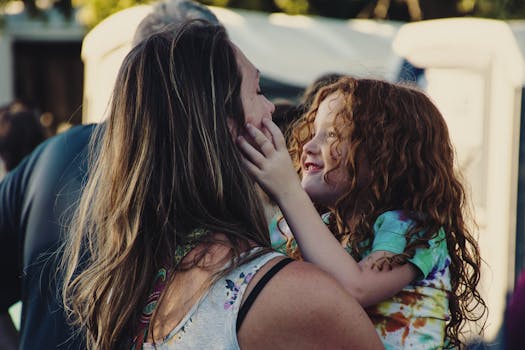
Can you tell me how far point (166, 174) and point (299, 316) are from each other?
398mm

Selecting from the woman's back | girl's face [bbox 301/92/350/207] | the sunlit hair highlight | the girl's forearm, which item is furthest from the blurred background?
the woman's back

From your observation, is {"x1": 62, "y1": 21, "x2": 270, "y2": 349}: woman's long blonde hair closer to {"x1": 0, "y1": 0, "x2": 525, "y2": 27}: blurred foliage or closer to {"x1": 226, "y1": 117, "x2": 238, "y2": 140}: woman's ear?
{"x1": 226, "y1": 117, "x2": 238, "y2": 140}: woman's ear

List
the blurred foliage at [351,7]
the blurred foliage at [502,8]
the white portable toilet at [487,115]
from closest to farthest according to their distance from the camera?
the white portable toilet at [487,115] < the blurred foliage at [502,8] < the blurred foliage at [351,7]

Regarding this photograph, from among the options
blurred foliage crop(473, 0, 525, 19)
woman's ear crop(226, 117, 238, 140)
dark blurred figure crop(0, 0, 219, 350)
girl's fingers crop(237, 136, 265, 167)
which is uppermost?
woman's ear crop(226, 117, 238, 140)

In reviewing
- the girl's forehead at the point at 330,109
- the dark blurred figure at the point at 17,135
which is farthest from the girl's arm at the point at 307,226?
the dark blurred figure at the point at 17,135

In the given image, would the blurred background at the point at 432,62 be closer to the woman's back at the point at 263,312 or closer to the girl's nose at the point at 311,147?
the girl's nose at the point at 311,147

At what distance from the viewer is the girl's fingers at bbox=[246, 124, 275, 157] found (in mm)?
1741

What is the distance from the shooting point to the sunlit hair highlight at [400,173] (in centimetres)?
213

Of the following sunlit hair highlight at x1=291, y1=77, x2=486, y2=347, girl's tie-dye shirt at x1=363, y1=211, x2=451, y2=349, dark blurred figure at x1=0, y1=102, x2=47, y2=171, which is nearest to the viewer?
girl's tie-dye shirt at x1=363, y1=211, x2=451, y2=349

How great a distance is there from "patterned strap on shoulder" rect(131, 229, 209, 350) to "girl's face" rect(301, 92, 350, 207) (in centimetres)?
55

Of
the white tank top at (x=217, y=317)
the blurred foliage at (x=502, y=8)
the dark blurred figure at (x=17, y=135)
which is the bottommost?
the blurred foliage at (x=502, y=8)

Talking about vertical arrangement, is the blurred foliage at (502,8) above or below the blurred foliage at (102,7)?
above

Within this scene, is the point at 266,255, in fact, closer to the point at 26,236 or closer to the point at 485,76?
the point at 26,236

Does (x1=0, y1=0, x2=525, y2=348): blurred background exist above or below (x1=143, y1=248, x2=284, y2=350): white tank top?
below
